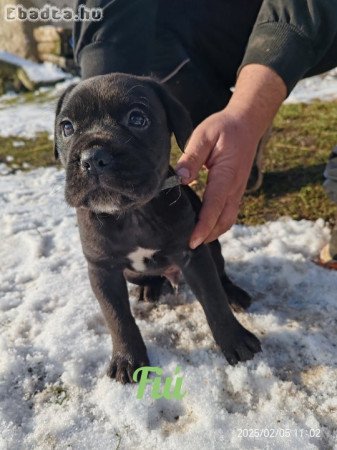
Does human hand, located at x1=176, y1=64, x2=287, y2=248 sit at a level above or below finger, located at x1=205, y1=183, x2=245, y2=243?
above

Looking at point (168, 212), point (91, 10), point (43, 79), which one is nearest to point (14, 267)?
point (168, 212)

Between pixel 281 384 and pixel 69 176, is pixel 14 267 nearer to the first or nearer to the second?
pixel 69 176

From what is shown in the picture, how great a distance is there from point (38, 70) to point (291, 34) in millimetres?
8092

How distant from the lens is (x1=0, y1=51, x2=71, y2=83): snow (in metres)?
9.06

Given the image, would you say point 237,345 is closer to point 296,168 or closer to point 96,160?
point 96,160

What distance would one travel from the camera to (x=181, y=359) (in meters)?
2.25

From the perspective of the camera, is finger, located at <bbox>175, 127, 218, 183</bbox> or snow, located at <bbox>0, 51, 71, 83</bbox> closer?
finger, located at <bbox>175, 127, 218, 183</bbox>

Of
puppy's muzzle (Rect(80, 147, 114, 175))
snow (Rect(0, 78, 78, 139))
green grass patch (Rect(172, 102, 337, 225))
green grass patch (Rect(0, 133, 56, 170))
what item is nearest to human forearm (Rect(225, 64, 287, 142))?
puppy's muzzle (Rect(80, 147, 114, 175))

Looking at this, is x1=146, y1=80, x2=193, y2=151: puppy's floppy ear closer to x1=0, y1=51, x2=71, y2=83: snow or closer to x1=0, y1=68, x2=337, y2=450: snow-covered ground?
x1=0, y1=68, x2=337, y2=450: snow-covered ground

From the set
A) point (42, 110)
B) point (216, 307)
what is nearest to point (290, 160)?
point (216, 307)

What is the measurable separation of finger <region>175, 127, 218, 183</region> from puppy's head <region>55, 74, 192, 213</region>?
16 centimetres

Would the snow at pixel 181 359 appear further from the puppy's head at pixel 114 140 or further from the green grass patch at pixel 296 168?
the puppy's head at pixel 114 140

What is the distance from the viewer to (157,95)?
200cm
